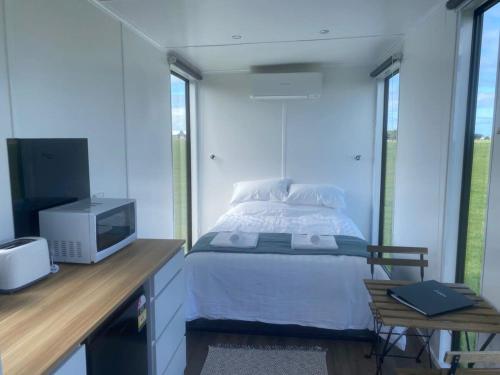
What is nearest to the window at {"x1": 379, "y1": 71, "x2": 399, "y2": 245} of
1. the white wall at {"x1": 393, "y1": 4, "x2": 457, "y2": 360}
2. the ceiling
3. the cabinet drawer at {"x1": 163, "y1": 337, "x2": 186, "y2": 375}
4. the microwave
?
the ceiling

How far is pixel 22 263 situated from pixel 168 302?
747mm

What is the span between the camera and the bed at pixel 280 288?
248cm

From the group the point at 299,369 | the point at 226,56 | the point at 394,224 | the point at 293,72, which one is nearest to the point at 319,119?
the point at 293,72

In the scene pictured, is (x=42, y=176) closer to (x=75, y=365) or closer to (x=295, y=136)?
(x=75, y=365)

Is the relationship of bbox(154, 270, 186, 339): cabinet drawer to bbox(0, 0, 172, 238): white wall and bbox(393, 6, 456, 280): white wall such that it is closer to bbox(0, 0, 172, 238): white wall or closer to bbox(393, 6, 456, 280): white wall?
bbox(0, 0, 172, 238): white wall

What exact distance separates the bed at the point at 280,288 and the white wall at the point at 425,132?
1.74ft

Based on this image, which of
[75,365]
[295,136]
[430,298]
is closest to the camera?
[75,365]

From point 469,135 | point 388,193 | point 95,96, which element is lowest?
point 388,193

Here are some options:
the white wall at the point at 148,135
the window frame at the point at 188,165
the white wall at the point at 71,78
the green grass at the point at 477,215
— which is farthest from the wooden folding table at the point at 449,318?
the window frame at the point at 188,165

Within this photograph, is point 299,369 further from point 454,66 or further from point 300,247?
point 454,66

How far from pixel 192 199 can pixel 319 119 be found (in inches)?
80.7

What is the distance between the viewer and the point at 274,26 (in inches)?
111

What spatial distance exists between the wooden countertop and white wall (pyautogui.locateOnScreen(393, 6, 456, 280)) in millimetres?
1840

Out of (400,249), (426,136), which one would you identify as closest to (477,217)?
(400,249)
